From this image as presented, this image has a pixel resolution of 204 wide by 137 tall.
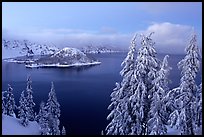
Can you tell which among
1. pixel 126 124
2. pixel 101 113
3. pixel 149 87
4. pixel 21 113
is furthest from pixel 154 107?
pixel 101 113

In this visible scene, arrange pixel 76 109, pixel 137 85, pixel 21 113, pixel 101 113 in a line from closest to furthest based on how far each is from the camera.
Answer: pixel 137 85, pixel 21 113, pixel 101 113, pixel 76 109

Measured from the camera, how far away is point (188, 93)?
55.6 ft

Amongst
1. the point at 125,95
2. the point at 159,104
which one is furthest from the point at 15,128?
the point at 159,104

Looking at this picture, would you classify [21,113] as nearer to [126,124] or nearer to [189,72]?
[126,124]

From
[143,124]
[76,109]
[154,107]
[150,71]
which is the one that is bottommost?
[76,109]

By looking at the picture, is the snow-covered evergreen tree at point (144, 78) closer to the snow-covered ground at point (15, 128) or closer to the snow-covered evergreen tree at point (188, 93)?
the snow-covered evergreen tree at point (188, 93)

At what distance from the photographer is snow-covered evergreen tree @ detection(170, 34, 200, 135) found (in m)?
16.9

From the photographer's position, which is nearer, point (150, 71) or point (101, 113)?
point (150, 71)

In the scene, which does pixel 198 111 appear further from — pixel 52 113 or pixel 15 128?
pixel 15 128

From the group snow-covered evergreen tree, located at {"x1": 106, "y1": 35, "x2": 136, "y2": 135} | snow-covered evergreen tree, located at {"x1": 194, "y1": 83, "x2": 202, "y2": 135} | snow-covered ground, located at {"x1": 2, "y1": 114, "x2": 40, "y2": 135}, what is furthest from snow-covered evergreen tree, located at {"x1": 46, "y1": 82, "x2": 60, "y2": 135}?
snow-covered evergreen tree, located at {"x1": 194, "y1": 83, "x2": 202, "y2": 135}

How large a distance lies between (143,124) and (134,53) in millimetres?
5426

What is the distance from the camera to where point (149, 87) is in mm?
18781

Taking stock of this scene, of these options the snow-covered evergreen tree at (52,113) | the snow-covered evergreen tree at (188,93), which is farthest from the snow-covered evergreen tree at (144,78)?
the snow-covered evergreen tree at (52,113)

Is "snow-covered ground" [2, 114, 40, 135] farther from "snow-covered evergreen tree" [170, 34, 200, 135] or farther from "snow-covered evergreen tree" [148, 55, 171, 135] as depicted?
"snow-covered evergreen tree" [170, 34, 200, 135]
